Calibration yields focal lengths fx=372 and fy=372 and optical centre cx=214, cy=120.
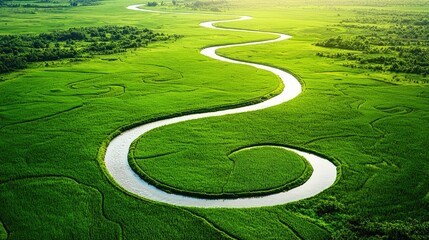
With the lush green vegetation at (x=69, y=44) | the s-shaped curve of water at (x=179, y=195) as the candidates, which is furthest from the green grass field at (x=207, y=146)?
the lush green vegetation at (x=69, y=44)

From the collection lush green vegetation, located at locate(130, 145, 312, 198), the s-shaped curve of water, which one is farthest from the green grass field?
the s-shaped curve of water

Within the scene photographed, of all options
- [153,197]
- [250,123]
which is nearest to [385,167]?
[250,123]

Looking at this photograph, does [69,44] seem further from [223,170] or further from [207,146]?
[223,170]

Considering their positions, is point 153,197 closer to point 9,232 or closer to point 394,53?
point 9,232

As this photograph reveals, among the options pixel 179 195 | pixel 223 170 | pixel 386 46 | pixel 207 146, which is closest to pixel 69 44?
pixel 207 146

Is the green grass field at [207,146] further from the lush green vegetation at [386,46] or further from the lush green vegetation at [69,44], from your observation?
the lush green vegetation at [69,44]
